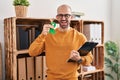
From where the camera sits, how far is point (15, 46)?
83.4 inches

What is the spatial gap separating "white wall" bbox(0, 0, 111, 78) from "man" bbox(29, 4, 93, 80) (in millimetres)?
724

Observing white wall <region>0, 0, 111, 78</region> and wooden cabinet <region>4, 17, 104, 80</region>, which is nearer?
wooden cabinet <region>4, 17, 104, 80</region>

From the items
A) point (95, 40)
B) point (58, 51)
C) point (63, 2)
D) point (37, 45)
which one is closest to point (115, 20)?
point (95, 40)

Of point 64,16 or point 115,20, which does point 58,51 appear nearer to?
point 64,16

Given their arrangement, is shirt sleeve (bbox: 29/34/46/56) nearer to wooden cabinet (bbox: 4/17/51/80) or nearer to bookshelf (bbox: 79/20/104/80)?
wooden cabinet (bbox: 4/17/51/80)

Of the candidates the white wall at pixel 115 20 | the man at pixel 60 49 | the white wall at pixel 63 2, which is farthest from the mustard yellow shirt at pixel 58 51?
the white wall at pixel 115 20

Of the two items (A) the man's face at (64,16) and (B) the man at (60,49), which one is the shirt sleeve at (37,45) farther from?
(A) the man's face at (64,16)

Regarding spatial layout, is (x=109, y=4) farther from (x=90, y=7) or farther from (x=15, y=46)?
(x=15, y=46)

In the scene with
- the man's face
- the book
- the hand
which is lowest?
the hand

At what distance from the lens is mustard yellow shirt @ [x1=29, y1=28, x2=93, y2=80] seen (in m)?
1.94

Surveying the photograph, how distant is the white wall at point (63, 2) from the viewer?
2.45 metres

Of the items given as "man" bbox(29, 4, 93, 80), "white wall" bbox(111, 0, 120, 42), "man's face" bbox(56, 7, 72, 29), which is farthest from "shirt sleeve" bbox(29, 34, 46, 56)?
"white wall" bbox(111, 0, 120, 42)

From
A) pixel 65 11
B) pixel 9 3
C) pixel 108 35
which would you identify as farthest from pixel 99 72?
pixel 9 3

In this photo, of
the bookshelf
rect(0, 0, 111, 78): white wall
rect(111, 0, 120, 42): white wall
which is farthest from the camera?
rect(111, 0, 120, 42): white wall
